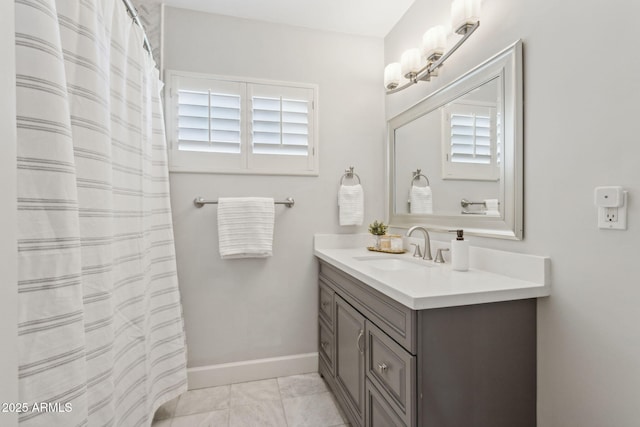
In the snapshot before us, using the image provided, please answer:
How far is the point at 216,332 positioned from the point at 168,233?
0.74m

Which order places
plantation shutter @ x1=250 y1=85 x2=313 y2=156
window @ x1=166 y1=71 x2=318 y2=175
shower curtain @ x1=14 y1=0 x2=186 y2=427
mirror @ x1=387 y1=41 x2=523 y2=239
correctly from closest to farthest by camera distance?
1. shower curtain @ x1=14 y1=0 x2=186 y2=427
2. mirror @ x1=387 y1=41 x2=523 y2=239
3. window @ x1=166 y1=71 x2=318 y2=175
4. plantation shutter @ x1=250 y1=85 x2=313 y2=156

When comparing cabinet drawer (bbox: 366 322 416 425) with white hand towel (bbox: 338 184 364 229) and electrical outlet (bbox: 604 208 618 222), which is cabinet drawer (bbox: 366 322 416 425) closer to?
electrical outlet (bbox: 604 208 618 222)

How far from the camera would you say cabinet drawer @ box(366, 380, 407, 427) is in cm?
101

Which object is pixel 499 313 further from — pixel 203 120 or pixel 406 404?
pixel 203 120

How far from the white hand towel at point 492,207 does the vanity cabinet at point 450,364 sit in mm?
369

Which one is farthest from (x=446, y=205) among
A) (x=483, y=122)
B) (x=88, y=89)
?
(x=88, y=89)

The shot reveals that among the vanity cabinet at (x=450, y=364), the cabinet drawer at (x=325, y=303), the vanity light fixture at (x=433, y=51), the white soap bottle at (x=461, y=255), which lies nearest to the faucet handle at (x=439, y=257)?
the white soap bottle at (x=461, y=255)

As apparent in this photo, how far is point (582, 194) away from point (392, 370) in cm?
83

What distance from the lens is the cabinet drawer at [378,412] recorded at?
1.01 metres

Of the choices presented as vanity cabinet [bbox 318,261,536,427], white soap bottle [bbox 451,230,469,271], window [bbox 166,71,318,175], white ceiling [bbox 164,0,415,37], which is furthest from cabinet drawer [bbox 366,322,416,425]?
white ceiling [bbox 164,0,415,37]

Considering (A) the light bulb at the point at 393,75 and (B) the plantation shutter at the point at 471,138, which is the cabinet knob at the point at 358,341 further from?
(A) the light bulb at the point at 393,75

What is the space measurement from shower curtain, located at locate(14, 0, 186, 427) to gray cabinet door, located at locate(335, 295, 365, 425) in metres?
0.85

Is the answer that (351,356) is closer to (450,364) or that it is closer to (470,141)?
(450,364)

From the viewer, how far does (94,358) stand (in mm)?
889
